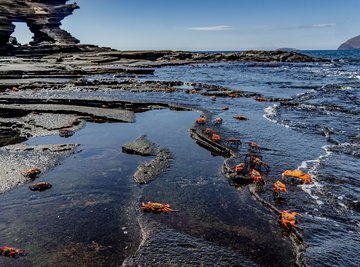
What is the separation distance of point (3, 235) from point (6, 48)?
224 ft

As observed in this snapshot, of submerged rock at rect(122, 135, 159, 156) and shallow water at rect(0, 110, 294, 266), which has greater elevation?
submerged rock at rect(122, 135, 159, 156)

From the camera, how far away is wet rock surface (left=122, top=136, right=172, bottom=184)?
8534 millimetres

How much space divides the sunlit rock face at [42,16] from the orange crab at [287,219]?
75.0 metres

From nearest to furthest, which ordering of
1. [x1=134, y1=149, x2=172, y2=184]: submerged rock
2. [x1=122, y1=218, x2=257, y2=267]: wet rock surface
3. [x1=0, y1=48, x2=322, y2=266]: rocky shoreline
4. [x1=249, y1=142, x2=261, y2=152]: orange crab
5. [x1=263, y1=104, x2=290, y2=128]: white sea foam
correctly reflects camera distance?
[x1=122, y1=218, x2=257, y2=267]: wet rock surface, [x1=0, y1=48, x2=322, y2=266]: rocky shoreline, [x1=134, y1=149, x2=172, y2=184]: submerged rock, [x1=249, y1=142, x2=261, y2=152]: orange crab, [x1=263, y1=104, x2=290, y2=128]: white sea foam

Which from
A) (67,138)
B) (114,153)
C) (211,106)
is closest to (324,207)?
(114,153)

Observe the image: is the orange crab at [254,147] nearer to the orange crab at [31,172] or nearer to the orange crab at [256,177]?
the orange crab at [256,177]

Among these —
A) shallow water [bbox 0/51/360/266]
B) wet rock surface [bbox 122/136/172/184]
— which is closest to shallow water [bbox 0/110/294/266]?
shallow water [bbox 0/51/360/266]

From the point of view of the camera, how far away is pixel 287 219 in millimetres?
6355

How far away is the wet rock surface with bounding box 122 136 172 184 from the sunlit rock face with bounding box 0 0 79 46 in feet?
227

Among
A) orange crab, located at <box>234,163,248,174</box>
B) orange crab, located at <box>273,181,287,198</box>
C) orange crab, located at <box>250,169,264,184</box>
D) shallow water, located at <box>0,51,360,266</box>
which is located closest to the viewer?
shallow water, located at <box>0,51,360,266</box>

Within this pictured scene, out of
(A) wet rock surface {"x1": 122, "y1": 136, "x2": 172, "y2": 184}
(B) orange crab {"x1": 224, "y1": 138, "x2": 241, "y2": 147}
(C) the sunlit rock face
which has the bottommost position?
(A) wet rock surface {"x1": 122, "y1": 136, "x2": 172, "y2": 184}

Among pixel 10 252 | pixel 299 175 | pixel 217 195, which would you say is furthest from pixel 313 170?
pixel 10 252

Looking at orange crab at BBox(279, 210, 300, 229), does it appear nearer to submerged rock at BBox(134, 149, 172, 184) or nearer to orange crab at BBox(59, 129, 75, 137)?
submerged rock at BBox(134, 149, 172, 184)

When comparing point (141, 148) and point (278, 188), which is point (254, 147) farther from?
point (141, 148)
